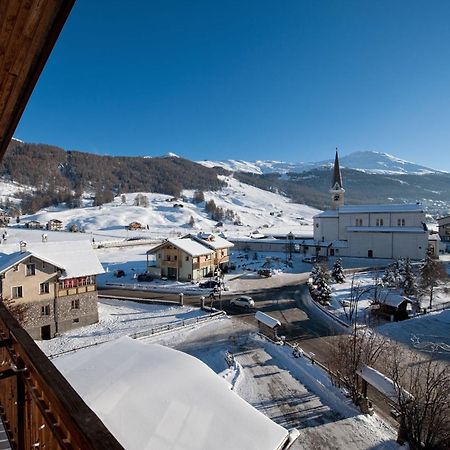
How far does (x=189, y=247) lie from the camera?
3806cm

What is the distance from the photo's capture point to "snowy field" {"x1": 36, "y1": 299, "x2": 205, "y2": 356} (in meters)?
20.6

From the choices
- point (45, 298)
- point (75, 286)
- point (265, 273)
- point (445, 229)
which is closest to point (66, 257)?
point (75, 286)

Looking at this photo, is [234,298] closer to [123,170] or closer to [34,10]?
[34,10]

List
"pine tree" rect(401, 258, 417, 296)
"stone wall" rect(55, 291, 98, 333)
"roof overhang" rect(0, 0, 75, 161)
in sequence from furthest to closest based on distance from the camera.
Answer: "pine tree" rect(401, 258, 417, 296), "stone wall" rect(55, 291, 98, 333), "roof overhang" rect(0, 0, 75, 161)

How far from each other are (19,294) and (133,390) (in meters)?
18.2

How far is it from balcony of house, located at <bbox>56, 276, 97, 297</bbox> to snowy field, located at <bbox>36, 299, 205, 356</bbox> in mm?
2598

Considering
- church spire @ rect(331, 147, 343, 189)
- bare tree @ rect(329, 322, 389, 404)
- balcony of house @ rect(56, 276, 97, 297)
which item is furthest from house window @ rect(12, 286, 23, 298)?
church spire @ rect(331, 147, 343, 189)

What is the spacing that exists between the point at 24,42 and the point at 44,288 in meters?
24.4

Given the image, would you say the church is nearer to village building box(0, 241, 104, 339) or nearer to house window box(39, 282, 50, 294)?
village building box(0, 241, 104, 339)

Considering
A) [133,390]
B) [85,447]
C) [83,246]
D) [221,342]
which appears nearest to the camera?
[85,447]

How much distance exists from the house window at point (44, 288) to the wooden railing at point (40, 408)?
860 inches

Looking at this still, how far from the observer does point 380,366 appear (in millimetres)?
17609

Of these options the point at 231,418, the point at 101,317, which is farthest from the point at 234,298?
the point at 231,418

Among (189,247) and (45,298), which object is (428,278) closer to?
(189,247)
